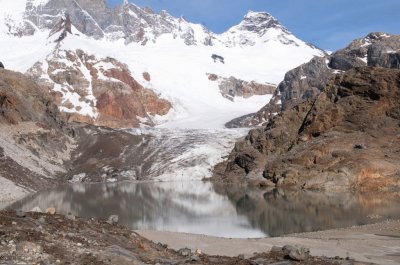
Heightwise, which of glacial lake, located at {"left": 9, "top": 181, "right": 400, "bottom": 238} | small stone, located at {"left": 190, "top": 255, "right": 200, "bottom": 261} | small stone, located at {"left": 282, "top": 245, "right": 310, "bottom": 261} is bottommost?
glacial lake, located at {"left": 9, "top": 181, "right": 400, "bottom": 238}

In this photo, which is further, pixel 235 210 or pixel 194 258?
pixel 235 210

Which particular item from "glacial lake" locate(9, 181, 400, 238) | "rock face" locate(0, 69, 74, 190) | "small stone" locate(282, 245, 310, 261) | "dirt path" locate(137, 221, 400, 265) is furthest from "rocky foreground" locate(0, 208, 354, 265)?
"rock face" locate(0, 69, 74, 190)

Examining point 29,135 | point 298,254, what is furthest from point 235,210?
point 29,135

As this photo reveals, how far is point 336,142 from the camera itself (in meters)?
118

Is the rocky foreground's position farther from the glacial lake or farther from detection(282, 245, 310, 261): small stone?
the glacial lake

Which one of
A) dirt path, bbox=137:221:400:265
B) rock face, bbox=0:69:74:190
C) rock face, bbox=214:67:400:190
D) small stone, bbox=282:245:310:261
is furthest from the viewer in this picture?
rock face, bbox=0:69:74:190

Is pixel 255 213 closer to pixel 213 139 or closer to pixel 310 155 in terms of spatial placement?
pixel 310 155

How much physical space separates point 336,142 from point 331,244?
82.6 meters

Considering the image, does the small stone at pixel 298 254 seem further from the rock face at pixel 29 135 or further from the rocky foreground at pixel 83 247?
the rock face at pixel 29 135

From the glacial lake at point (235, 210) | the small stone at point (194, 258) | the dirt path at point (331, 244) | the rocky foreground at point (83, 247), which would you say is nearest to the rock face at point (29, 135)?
the glacial lake at point (235, 210)

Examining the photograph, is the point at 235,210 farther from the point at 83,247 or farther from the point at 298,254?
the point at 83,247

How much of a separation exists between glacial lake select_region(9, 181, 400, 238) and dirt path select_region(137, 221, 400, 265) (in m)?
8.39

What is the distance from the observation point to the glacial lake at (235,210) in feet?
188

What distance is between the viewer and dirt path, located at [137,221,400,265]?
33594 millimetres
